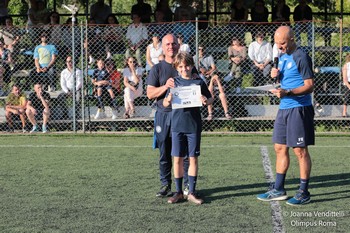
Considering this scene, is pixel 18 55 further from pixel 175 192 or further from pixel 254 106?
pixel 175 192

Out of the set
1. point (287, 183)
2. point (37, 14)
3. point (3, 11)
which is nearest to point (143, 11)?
point (37, 14)

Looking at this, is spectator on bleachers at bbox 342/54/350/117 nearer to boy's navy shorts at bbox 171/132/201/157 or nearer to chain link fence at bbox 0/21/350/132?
chain link fence at bbox 0/21/350/132

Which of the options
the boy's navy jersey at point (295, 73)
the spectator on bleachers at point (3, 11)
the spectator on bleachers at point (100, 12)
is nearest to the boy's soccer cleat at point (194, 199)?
the boy's navy jersey at point (295, 73)

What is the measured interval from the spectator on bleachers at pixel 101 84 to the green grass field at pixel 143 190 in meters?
1.93

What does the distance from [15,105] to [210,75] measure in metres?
3.92

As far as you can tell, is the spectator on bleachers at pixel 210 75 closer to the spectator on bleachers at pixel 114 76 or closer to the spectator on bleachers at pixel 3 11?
the spectator on bleachers at pixel 114 76

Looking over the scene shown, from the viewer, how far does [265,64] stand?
15180 mm

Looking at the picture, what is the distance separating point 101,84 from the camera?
595 inches

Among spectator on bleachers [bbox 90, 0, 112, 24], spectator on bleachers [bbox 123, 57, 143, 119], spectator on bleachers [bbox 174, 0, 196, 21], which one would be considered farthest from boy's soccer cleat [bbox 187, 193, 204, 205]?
spectator on bleachers [bbox 90, 0, 112, 24]

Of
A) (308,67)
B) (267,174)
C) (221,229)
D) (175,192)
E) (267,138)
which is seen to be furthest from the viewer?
(267,138)

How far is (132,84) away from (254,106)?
2.48 metres

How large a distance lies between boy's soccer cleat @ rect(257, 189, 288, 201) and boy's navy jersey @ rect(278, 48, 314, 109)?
0.96 m

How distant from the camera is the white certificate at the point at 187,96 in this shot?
789 cm

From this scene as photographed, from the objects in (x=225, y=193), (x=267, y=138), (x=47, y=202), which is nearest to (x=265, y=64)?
(x=267, y=138)
